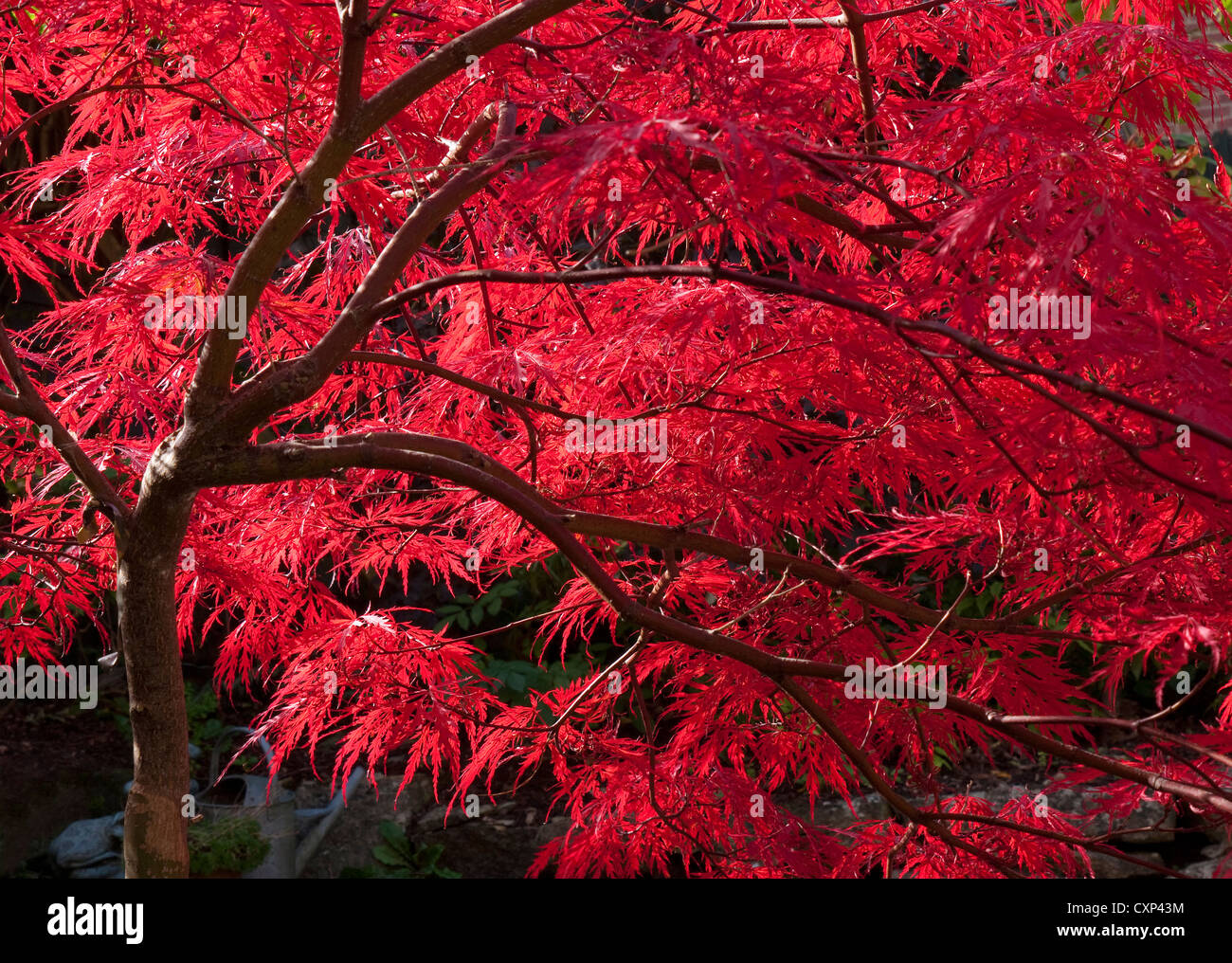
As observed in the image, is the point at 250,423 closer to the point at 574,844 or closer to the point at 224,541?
the point at 224,541

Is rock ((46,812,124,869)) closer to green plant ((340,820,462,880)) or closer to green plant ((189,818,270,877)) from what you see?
green plant ((189,818,270,877))

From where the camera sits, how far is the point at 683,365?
183 cm

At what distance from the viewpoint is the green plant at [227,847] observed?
380cm

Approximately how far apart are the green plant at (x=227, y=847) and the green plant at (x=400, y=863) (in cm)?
35

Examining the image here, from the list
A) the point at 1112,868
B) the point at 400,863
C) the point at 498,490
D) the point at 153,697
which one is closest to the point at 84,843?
Answer: the point at 400,863

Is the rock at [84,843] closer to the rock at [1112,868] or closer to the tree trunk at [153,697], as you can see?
the tree trunk at [153,697]

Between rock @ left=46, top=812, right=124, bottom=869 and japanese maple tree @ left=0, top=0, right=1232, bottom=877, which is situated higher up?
japanese maple tree @ left=0, top=0, right=1232, bottom=877

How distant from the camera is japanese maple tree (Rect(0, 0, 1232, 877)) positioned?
130cm

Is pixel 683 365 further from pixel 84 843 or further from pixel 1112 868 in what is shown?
pixel 84 843

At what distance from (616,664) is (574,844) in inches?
16.5

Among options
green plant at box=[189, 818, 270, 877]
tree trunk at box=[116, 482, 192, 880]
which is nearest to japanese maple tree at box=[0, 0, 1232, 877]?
tree trunk at box=[116, 482, 192, 880]

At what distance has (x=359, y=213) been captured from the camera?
1751 mm

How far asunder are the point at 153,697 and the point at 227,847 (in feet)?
7.74
